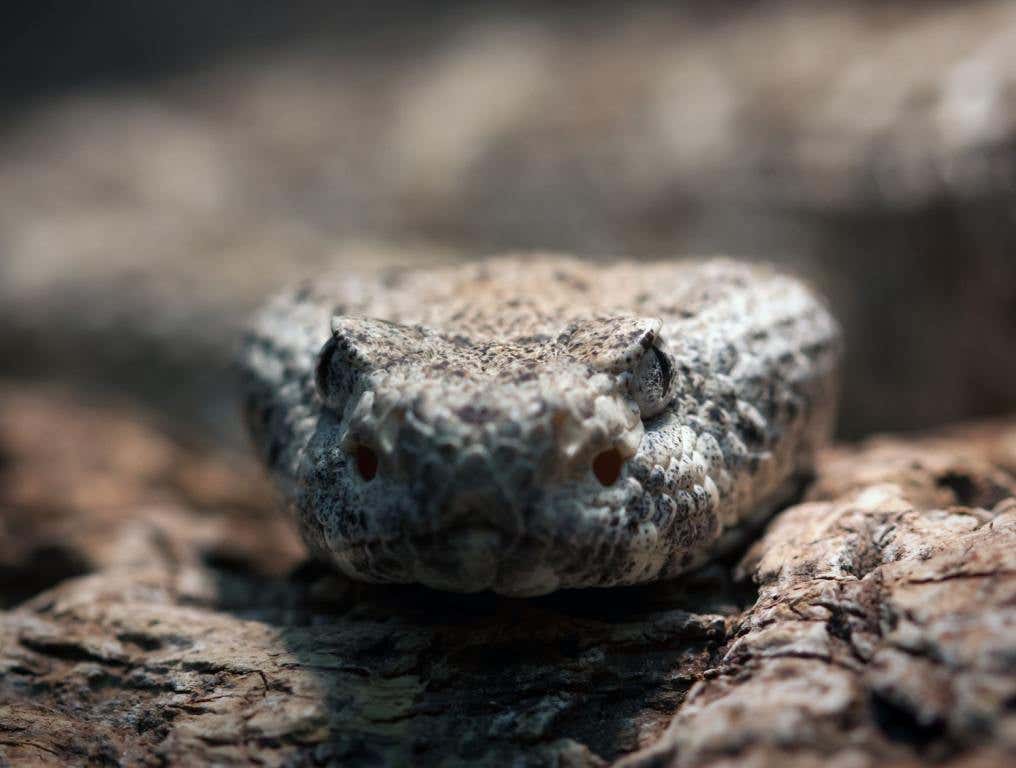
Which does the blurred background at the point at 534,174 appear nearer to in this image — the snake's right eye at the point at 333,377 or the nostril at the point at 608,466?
the nostril at the point at 608,466

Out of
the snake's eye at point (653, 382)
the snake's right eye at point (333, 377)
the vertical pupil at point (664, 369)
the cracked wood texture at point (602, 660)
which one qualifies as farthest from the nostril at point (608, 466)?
the snake's right eye at point (333, 377)

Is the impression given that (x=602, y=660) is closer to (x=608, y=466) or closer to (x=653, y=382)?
(x=608, y=466)

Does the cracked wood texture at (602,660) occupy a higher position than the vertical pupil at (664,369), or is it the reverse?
the vertical pupil at (664,369)

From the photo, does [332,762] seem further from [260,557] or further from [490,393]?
[260,557]

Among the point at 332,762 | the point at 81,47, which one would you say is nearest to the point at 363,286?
the point at 332,762

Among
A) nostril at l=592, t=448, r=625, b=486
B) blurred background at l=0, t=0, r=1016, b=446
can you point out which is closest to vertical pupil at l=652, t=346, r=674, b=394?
nostril at l=592, t=448, r=625, b=486

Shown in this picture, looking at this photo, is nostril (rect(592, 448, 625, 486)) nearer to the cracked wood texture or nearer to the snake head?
the snake head

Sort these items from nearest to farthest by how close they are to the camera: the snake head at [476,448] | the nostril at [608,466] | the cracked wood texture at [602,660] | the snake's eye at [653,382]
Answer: the cracked wood texture at [602,660] → the snake head at [476,448] → the nostril at [608,466] → the snake's eye at [653,382]
